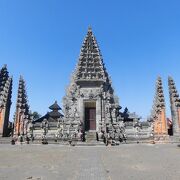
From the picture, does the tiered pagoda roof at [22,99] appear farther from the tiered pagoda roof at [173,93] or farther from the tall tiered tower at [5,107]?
the tiered pagoda roof at [173,93]

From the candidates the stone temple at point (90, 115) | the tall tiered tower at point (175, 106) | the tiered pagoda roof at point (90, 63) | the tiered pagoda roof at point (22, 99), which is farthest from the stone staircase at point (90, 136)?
the tall tiered tower at point (175, 106)

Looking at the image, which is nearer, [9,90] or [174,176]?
[174,176]

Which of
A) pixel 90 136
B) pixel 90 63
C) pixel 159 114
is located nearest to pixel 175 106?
pixel 159 114

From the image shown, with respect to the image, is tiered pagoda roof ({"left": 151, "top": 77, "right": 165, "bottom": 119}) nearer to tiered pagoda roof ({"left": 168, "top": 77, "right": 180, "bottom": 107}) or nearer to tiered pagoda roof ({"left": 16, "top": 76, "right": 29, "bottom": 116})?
tiered pagoda roof ({"left": 168, "top": 77, "right": 180, "bottom": 107})

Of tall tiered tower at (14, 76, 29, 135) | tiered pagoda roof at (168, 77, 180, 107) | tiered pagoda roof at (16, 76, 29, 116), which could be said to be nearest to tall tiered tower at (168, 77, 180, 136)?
tiered pagoda roof at (168, 77, 180, 107)

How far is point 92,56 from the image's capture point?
30953mm

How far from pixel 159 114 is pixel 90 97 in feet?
28.6

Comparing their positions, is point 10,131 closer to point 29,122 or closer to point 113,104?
point 29,122

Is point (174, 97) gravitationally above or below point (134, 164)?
above

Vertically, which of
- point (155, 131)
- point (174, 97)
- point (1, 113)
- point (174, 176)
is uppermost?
point (174, 97)

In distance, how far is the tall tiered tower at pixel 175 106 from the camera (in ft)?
92.2

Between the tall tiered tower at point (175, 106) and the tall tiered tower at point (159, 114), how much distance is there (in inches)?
72.0

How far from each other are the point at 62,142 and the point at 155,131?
1117 centimetres

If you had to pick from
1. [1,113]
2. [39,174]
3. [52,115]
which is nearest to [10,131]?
[1,113]
